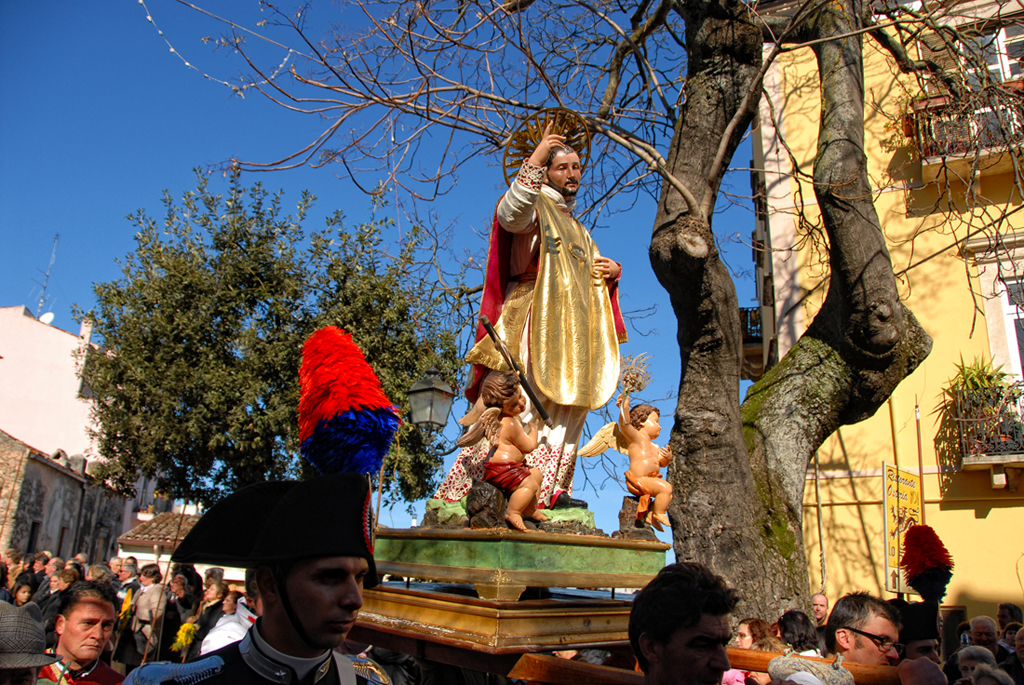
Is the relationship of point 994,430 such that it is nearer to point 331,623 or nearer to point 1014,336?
point 1014,336

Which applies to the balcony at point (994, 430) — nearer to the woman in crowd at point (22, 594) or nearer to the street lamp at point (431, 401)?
the street lamp at point (431, 401)

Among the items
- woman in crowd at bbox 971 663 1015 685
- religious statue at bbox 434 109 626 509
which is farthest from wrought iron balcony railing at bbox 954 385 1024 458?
religious statue at bbox 434 109 626 509

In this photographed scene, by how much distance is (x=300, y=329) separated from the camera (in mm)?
15203

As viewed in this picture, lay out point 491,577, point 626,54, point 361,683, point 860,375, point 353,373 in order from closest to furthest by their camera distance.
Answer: point 361,683
point 491,577
point 353,373
point 860,375
point 626,54

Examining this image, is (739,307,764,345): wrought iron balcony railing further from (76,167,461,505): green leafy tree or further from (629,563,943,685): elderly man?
(629,563,943,685): elderly man

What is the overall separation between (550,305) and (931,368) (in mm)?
9626

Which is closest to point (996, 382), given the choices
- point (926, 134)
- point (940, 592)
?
point (926, 134)

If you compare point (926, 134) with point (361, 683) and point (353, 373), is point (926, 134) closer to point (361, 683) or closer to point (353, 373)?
point (353, 373)

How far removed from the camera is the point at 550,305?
12.1 feet

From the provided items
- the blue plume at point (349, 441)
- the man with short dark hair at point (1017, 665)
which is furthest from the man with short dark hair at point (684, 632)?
the man with short dark hair at point (1017, 665)

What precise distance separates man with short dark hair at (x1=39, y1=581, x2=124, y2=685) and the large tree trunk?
3.63 metres

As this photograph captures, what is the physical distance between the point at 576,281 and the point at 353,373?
1.57m

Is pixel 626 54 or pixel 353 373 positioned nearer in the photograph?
pixel 353 373

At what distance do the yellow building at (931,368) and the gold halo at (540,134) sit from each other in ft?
20.0
